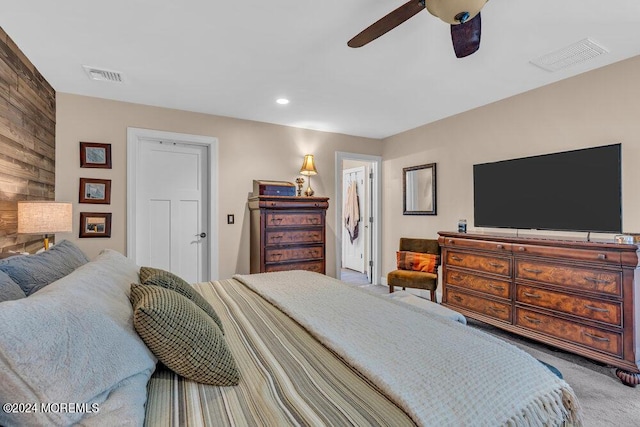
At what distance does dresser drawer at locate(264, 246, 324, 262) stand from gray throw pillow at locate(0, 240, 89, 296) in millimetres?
2248

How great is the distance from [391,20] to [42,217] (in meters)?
2.69

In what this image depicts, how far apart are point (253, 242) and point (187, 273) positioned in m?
0.89

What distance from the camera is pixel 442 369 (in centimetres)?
101

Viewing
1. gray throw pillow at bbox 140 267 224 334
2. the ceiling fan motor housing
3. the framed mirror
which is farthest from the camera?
the framed mirror

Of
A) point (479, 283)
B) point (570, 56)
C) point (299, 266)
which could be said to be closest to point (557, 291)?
point (479, 283)

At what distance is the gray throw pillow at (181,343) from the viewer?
0.93 metres

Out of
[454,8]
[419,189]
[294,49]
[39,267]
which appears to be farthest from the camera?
[419,189]

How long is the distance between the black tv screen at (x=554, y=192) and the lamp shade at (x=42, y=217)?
3965 mm

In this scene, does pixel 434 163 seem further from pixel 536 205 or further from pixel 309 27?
pixel 309 27

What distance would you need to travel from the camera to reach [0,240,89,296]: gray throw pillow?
1.17 metres

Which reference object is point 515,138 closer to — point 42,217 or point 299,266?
point 299,266

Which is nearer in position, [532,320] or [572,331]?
[572,331]

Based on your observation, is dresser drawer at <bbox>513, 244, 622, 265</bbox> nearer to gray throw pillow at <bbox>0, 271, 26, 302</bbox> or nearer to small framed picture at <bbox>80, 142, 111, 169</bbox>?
gray throw pillow at <bbox>0, 271, 26, 302</bbox>

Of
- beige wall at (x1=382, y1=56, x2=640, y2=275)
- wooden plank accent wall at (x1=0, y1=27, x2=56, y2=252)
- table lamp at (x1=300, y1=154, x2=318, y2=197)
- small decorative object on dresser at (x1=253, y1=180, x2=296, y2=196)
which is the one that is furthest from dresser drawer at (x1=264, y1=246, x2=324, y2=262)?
wooden plank accent wall at (x1=0, y1=27, x2=56, y2=252)
